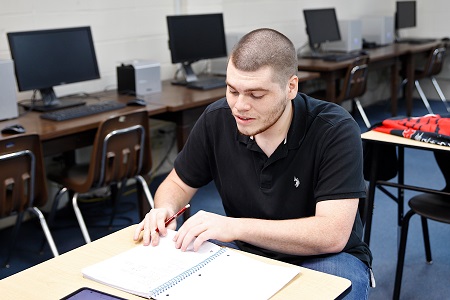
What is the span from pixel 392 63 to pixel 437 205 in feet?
12.4

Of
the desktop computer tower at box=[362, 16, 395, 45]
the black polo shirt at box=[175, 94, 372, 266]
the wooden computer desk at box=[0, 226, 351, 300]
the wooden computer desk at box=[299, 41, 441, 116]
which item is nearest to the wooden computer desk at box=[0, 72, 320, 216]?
the wooden computer desk at box=[299, 41, 441, 116]

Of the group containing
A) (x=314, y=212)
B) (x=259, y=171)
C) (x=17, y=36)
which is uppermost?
(x=17, y=36)

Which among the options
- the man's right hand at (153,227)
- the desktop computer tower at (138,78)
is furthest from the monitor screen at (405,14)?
the man's right hand at (153,227)

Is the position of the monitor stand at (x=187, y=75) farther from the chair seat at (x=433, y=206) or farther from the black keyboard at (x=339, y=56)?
the chair seat at (x=433, y=206)

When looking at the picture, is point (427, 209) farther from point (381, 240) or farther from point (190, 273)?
point (190, 273)

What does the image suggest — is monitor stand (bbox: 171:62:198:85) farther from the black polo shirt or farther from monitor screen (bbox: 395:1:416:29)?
monitor screen (bbox: 395:1:416:29)

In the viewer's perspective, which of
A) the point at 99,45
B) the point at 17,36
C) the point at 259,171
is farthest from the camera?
the point at 99,45

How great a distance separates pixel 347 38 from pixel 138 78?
9.10 feet

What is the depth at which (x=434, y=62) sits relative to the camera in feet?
21.1

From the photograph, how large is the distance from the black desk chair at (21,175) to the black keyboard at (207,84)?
1483 millimetres

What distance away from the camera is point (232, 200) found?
1848 millimetres

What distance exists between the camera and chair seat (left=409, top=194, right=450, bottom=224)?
2488mm

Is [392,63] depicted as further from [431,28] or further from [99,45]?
[99,45]

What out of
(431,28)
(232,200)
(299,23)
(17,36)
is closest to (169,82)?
(17,36)
